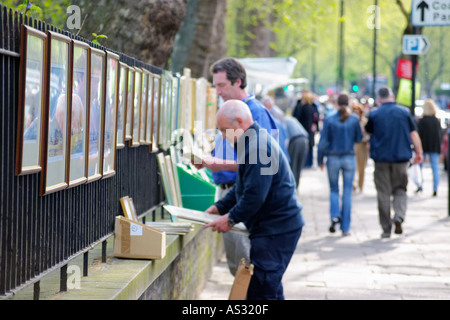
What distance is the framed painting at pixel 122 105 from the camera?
629cm

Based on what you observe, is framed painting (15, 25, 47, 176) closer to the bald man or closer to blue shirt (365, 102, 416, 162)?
the bald man

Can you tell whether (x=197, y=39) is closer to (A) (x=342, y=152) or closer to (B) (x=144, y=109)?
(A) (x=342, y=152)

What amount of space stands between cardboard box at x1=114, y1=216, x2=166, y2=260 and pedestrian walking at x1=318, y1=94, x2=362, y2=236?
761 centimetres

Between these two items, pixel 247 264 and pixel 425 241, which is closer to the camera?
pixel 247 264

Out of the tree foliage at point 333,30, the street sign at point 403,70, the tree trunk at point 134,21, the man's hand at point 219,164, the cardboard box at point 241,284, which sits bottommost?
the cardboard box at point 241,284

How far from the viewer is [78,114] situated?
501 centimetres

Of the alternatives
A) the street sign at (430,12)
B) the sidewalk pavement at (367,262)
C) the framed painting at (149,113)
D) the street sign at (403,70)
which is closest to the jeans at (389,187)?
the sidewalk pavement at (367,262)

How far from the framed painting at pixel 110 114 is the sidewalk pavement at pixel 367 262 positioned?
10.5ft

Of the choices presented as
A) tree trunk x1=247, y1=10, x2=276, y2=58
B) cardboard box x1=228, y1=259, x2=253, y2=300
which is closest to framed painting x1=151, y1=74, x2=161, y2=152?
cardboard box x1=228, y1=259, x2=253, y2=300

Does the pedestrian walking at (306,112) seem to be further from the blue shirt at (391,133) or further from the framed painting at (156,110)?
the framed painting at (156,110)
